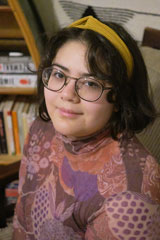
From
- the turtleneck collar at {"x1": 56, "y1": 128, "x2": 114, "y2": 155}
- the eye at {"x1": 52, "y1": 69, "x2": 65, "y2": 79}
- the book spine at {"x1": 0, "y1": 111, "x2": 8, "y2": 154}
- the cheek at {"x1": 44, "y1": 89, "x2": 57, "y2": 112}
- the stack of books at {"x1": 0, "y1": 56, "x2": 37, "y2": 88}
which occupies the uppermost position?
the eye at {"x1": 52, "y1": 69, "x2": 65, "y2": 79}

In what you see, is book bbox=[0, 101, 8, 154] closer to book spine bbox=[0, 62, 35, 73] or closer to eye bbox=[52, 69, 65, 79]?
book spine bbox=[0, 62, 35, 73]

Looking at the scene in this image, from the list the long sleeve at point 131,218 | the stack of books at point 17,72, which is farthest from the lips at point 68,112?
the stack of books at point 17,72

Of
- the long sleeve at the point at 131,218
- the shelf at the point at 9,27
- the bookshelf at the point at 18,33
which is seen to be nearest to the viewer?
the long sleeve at the point at 131,218

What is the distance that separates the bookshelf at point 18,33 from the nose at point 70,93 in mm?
567

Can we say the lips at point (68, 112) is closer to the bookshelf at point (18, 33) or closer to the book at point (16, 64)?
the bookshelf at point (18, 33)

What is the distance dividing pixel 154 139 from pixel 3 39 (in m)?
1.00

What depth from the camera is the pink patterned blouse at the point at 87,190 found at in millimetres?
636

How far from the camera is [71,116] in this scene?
26.7 inches

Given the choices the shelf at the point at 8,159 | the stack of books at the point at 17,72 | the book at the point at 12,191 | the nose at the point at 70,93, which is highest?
the nose at the point at 70,93

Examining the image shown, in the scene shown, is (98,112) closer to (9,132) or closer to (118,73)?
(118,73)

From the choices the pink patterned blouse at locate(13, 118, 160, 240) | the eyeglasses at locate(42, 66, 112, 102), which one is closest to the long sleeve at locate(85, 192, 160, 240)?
the pink patterned blouse at locate(13, 118, 160, 240)

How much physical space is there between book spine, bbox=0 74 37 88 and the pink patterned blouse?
1.48 feet

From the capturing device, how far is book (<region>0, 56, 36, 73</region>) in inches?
52.9

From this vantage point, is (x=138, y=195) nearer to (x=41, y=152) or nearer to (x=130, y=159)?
(x=130, y=159)
